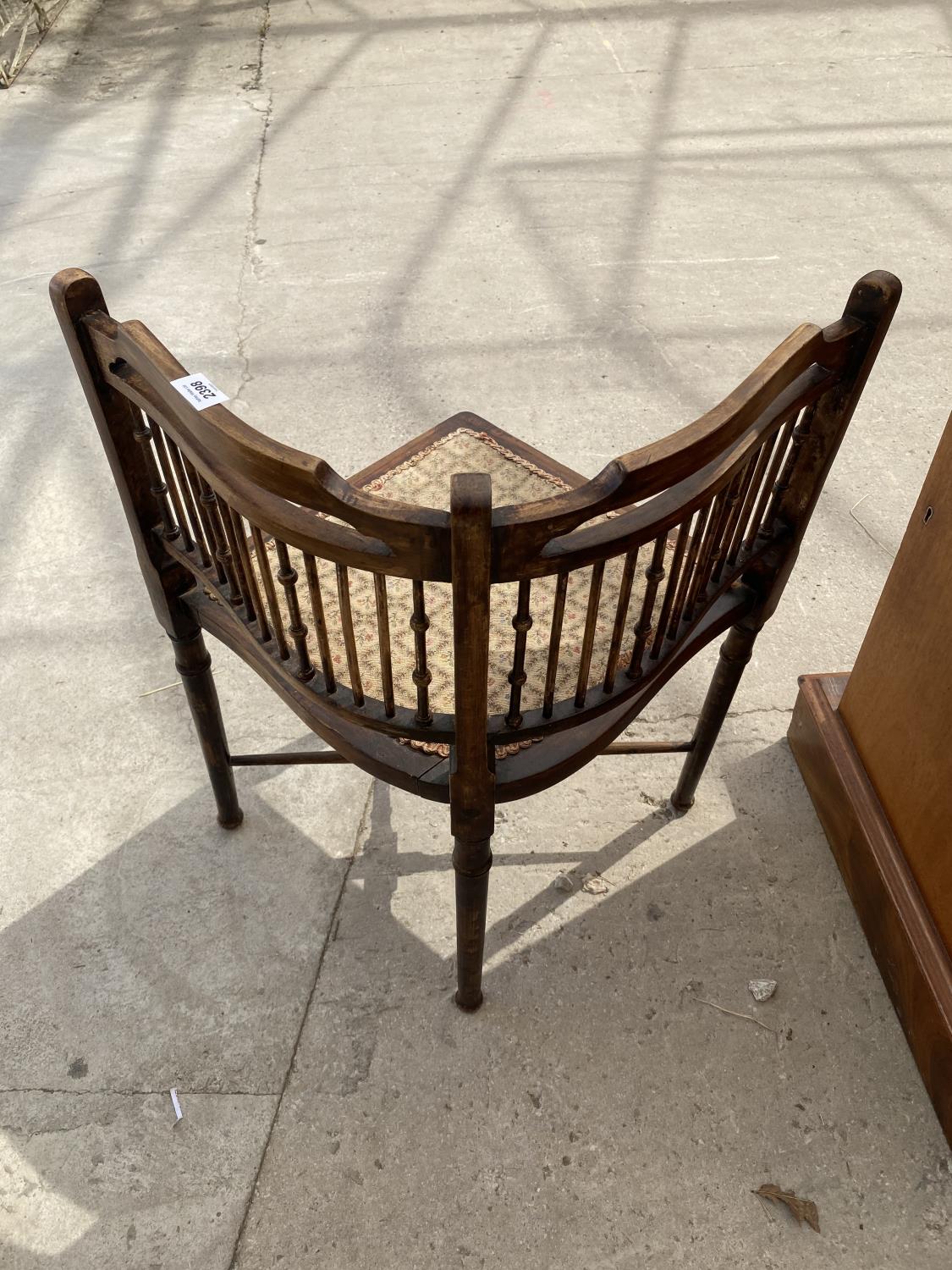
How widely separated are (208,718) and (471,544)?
0.87 meters

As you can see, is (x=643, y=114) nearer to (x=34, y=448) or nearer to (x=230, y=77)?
(x=230, y=77)

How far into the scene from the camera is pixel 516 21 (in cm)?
443

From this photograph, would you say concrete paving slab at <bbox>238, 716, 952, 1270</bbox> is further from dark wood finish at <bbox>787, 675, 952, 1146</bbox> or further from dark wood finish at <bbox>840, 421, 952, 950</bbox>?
dark wood finish at <bbox>840, 421, 952, 950</bbox>

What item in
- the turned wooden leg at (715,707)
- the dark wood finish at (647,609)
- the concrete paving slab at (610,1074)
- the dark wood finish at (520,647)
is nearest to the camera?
the dark wood finish at (520,647)

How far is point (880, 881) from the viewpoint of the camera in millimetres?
1484

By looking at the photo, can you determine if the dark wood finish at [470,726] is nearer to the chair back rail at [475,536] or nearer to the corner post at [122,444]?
the chair back rail at [475,536]

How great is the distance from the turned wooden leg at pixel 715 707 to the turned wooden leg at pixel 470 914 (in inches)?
17.6

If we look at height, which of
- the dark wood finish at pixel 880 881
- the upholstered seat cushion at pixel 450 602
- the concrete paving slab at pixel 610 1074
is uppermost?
the upholstered seat cushion at pixel 450 602

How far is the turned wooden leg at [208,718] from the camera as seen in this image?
138 cm

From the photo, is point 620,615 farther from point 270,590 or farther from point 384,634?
point 270,590

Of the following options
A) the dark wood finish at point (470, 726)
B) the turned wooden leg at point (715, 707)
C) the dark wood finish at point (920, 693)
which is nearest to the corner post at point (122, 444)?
the dark wood finish at point (470, 726)

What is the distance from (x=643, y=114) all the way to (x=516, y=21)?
1107mm

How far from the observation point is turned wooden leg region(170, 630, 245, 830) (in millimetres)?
1385

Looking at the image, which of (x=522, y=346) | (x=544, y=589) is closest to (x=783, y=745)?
(x=544, y=589)
